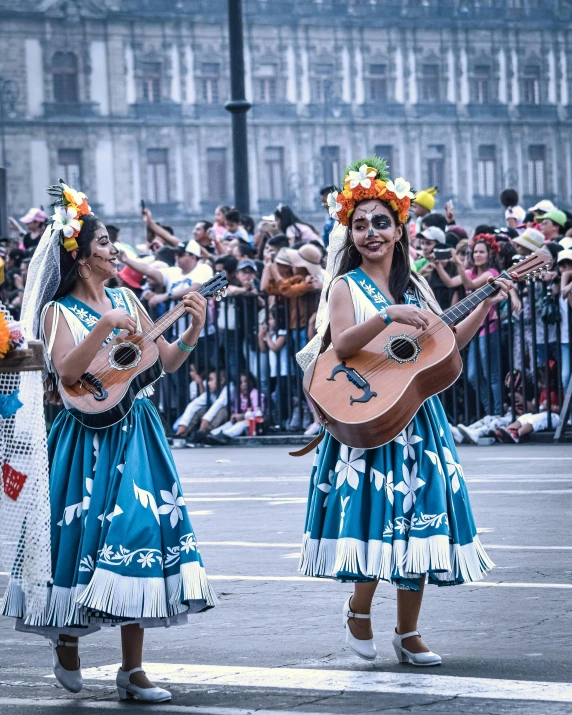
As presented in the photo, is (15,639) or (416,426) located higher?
(416,426)

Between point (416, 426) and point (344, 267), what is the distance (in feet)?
2.63

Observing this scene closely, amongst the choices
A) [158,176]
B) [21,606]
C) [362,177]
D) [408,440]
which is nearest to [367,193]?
[362,177]

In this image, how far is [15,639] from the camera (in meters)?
7.25

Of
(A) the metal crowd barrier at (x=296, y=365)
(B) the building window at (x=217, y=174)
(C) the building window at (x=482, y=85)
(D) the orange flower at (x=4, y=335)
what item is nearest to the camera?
(D) the orange flower at (x=4, y=335)

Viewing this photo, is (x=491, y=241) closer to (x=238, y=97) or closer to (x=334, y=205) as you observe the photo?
(x=238, y=97)

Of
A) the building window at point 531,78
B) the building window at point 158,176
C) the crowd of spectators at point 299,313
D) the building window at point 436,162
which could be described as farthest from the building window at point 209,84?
the crowd of spectators at point 299,313

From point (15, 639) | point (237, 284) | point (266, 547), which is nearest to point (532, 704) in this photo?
point (15, 639)

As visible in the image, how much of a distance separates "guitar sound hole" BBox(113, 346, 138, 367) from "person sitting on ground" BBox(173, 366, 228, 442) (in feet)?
36.4

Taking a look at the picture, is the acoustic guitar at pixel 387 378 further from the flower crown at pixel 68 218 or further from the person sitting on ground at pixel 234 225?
the person sitting on ground at pixel 234 225

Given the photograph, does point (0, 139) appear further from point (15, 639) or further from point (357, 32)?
point (15, 639)

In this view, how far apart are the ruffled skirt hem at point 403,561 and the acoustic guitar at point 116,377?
0.99m

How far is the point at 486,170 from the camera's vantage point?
81188 mm

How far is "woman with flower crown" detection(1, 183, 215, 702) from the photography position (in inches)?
232

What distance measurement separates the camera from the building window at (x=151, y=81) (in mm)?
76938
